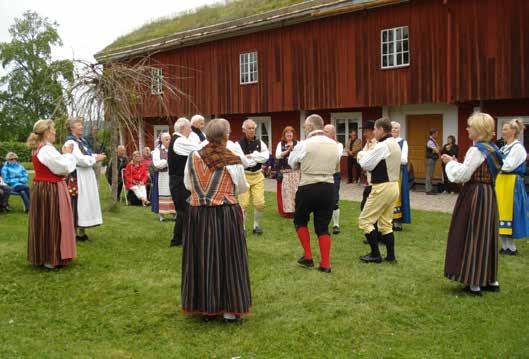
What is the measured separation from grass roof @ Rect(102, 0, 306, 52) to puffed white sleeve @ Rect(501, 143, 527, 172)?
1512cm

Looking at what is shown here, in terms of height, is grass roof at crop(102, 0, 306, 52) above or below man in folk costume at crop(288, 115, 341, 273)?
above

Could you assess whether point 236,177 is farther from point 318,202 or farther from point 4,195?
point 4,195

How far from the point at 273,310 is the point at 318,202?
1.56 metres

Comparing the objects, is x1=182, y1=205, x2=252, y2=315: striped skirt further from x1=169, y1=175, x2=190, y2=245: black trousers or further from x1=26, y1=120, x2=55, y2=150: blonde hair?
x1=169, y1=175, x2=190, y2=245: black trousers

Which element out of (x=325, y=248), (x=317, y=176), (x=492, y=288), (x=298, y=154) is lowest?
(x=492, y=288)

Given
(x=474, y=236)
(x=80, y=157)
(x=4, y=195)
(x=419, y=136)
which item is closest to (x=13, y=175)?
(x=4, y=195)

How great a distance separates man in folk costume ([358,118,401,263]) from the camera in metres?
6.93

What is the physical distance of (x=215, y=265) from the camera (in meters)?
4.96

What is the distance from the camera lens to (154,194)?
448 inches

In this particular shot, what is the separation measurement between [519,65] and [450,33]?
6.82 feet

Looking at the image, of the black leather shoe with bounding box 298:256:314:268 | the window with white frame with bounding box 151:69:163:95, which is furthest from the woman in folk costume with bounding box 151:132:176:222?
the black leather shoe with bounding box 298:256:314:268

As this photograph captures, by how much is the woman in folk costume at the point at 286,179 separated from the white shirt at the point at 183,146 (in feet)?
8.84

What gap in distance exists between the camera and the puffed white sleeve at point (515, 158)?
7.85 metres

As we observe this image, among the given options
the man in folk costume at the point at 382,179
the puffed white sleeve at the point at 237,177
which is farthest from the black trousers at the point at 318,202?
the puffed white sleeve at the point at 237,177
